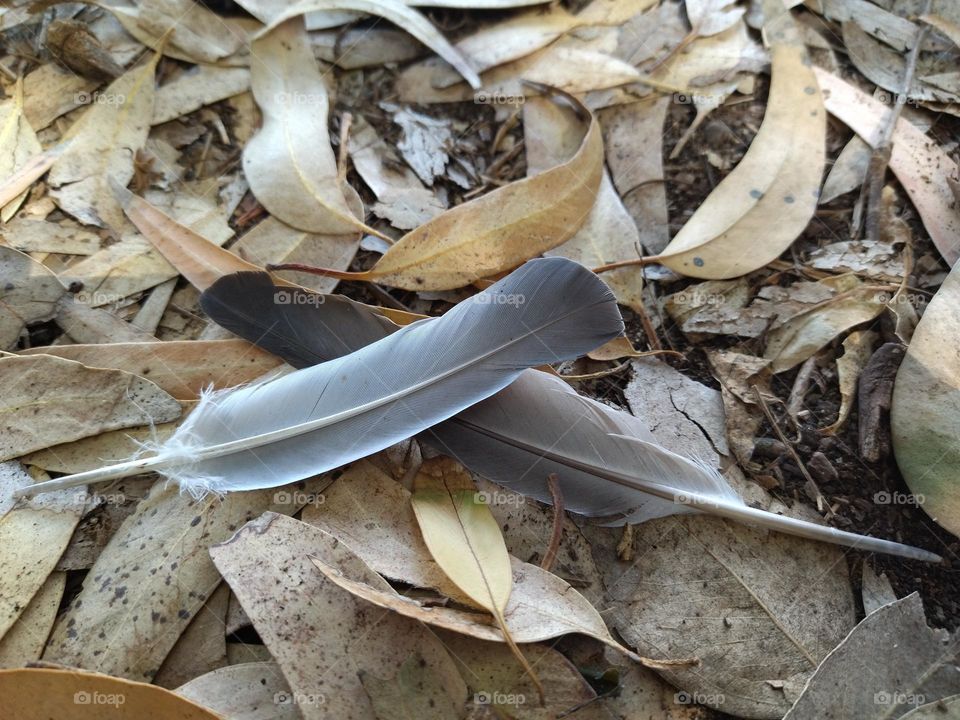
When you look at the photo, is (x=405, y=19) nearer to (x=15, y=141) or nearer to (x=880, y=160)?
(x=15, y=141)

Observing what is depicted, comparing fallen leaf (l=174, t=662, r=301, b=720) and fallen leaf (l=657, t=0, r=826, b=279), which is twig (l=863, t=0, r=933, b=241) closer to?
fallen leaf (l=657, t=0, r=826, b=279)

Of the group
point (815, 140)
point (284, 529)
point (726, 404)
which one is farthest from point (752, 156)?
point (284, 529)

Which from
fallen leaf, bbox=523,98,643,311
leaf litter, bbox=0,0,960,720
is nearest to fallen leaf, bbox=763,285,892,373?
leaf litter, bbox=0,0,960,720

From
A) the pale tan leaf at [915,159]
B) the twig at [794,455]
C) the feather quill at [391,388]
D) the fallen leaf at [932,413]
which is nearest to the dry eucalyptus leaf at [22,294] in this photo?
the feather quill at [391,388]

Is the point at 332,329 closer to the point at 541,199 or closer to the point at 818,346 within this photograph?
the point at 541,199

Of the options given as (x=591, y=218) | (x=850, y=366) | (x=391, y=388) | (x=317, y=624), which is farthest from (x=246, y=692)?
(x=850, y=366)
